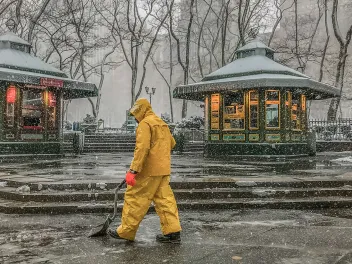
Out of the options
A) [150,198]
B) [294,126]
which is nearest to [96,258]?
[150,198]

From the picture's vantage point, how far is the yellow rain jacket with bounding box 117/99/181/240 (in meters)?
5.05

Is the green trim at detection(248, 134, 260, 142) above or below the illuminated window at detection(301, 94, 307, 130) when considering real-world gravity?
below

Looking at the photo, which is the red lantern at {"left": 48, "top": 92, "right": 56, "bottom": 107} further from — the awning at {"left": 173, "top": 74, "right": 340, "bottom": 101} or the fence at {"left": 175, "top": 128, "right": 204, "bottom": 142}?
the fence at {"left": 175, "top": 128, "right": 204, "bottom": 142}

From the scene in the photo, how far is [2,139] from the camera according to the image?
17.7 meters

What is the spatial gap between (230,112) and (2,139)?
1010 cm

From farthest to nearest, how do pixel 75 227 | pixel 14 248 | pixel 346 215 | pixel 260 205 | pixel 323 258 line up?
pixel 260 205
pixel 346 215
pixel 75 227
pixel 14 248
pixel 323 258

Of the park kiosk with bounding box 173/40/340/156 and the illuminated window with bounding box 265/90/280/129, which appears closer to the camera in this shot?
the park kiosk with bounding box 173/40/340/156

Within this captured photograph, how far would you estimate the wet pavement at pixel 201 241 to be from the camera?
450 centimetres

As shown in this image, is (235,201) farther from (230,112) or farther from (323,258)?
(230,112)

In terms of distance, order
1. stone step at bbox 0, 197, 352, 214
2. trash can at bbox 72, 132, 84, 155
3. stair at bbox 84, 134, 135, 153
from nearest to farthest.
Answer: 1. stone step at bbox 0, 197, 352, 214
2. trash can at bbox 72, 132, 84, 155
3. stair at bbox 84, 134, 135, 153

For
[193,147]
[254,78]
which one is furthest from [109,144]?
[254,78]

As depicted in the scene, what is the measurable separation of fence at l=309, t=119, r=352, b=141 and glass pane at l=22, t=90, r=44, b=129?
48.7 feet

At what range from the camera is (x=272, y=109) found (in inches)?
698

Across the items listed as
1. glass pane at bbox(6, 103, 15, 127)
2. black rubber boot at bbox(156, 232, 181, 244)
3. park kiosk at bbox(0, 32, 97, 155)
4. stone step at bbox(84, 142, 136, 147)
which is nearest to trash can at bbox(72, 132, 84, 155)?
park kiosk at bbox(0, 32, 97, 155)
